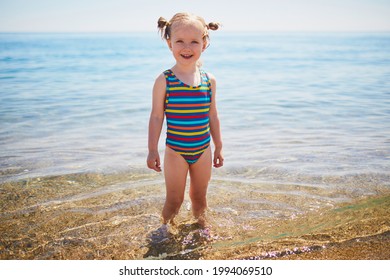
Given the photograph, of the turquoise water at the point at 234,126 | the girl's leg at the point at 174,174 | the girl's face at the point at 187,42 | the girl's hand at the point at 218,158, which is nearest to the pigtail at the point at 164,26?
the girl's face at the point at 187,42

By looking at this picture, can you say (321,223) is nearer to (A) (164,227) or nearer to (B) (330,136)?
(A) (164,227)

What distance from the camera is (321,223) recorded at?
9.87ft

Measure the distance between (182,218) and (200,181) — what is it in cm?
45

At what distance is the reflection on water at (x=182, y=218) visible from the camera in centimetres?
267

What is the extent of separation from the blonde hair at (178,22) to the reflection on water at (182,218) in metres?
1.61

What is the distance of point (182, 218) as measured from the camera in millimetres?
3215

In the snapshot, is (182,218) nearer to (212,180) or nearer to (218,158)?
(218,158)

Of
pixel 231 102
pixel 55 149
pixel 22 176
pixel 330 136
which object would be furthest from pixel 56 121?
pixel 330 136

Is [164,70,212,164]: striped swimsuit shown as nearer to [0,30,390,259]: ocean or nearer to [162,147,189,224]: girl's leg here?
[162,147,189,224]: girl's leg

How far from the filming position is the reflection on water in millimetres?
2670

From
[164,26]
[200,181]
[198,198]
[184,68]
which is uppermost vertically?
[164,26]

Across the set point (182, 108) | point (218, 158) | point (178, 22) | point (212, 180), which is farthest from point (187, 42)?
point (212, 180)

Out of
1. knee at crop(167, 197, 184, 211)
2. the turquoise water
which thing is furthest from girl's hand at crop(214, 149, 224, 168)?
the turquoise water

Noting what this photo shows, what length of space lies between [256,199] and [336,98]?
6.51 meters
